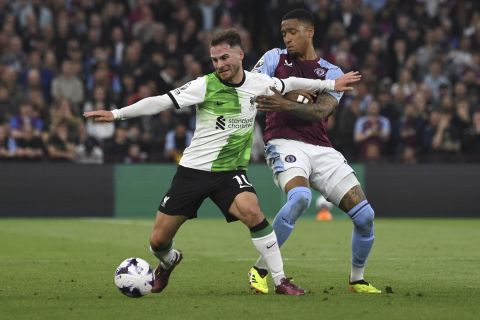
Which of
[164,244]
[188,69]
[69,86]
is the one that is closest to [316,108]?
[164,244]

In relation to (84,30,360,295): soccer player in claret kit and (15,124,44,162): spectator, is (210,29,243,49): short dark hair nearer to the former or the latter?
(84,30,360,295): soccer player in claret kit

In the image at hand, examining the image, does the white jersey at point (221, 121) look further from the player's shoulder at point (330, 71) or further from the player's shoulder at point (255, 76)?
the player's shoulder at point (330, 71)

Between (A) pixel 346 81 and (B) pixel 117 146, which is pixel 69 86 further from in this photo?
(A) pixel 346 81

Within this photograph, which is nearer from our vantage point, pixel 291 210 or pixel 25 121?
pixel 291 210

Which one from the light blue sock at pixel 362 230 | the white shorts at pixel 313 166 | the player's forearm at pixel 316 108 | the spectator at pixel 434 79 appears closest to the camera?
the player's forearm at pixel 316 108

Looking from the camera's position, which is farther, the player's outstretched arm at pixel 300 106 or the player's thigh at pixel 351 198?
the player's thigh at pixel 351 198

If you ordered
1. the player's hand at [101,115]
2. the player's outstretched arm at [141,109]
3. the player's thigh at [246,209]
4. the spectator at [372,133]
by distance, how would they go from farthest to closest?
the spectator at [372,133] → the player's thigh at [246,209] → the player's outstretched arm at [141,109] → the player's hand at [101,115]

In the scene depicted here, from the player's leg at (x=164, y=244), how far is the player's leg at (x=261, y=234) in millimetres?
510

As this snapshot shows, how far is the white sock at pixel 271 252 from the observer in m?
9.55

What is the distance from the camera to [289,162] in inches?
398

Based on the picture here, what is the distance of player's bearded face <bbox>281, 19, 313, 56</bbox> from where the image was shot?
1033 centimetres

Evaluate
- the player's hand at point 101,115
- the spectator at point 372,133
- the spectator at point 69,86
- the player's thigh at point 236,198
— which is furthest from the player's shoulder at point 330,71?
the spectator at point 69,86

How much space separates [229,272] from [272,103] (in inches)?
110

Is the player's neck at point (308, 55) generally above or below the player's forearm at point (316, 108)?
above
